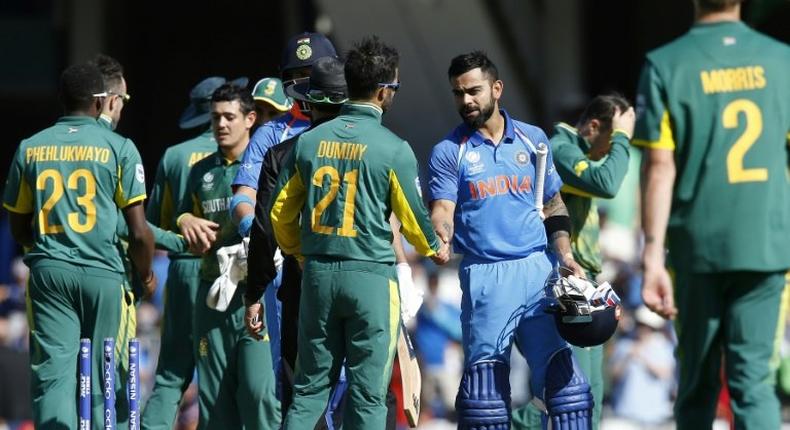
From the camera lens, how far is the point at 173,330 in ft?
30.5

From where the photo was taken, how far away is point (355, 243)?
7.26 meters

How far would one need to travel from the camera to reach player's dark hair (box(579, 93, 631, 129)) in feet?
30.0

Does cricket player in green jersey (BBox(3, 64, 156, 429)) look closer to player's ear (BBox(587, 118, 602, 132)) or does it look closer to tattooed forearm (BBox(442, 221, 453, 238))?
tattooed forearm (BBox(442, 221, 453, 238))

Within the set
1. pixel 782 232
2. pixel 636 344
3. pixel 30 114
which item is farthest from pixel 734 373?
pixel 30 114

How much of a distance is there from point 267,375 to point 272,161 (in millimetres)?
1554

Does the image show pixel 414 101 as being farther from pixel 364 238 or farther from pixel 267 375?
pixel 364 238

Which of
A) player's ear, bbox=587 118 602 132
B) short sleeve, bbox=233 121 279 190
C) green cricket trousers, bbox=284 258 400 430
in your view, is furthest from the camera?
player's ear, bbox=587 118 602 132

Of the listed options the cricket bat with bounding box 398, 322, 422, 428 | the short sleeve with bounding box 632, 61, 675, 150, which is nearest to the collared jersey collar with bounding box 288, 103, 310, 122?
the cricket bat with bounding box 398, 322, 422, 428

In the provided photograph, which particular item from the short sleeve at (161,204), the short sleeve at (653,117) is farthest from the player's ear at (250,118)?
the short sleeve at (653,117)

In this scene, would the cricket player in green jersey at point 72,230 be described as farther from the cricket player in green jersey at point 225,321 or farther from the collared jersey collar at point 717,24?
the collared jersey collar at point 717,24

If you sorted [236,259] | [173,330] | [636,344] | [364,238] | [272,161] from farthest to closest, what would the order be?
[636,344] < [173,330] < [236,259] < [272,161] < [364,238]

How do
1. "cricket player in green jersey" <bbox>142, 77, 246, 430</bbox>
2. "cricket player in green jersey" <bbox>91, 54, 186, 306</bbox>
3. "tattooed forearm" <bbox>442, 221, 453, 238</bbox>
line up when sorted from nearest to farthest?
"tattooed forearm" <bbox>442, 221, 453, 238</bbox>, "cricket player in green jersey" <bbox>91, 54, 186, 306</bbox>, "cricket player in green jersey" <bbox>142, 77, 246, 430</bbox>

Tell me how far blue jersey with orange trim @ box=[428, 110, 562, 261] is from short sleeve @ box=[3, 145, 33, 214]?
2.20 meters

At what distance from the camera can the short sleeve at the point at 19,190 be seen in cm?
833
